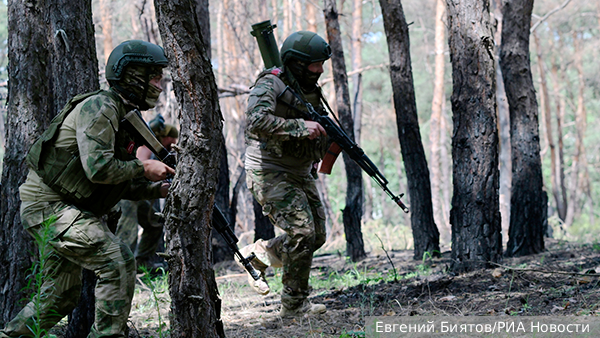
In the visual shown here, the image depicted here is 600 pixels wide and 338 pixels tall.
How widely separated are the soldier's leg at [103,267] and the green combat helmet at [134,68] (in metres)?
0.74

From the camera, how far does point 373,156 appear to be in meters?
29.7

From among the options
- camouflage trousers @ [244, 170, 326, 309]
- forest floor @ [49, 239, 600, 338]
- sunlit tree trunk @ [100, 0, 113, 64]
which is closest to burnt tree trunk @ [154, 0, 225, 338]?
forest floor @ [49, 239, 600, 338]

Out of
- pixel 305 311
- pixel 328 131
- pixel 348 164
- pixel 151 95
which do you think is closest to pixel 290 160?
pixel 328 131

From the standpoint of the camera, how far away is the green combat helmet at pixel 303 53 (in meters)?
4.21

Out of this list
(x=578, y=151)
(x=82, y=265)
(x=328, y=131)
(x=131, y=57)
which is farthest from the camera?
(x=578, y=151)

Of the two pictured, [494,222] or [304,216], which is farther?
[494,222]

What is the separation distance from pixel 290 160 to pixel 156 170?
1.43m

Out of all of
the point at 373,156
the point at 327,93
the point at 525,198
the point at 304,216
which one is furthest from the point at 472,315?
the point at 373,156

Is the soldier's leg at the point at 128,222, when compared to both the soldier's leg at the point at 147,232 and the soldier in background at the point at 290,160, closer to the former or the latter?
the soldier's leg at the point at 147,232

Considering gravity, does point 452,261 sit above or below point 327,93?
below

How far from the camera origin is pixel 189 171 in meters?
2.62

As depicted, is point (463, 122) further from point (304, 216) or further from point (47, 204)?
point (47, 204)

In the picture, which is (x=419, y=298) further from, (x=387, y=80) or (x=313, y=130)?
(x=387, y=80)

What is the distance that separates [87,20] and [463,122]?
311cm
